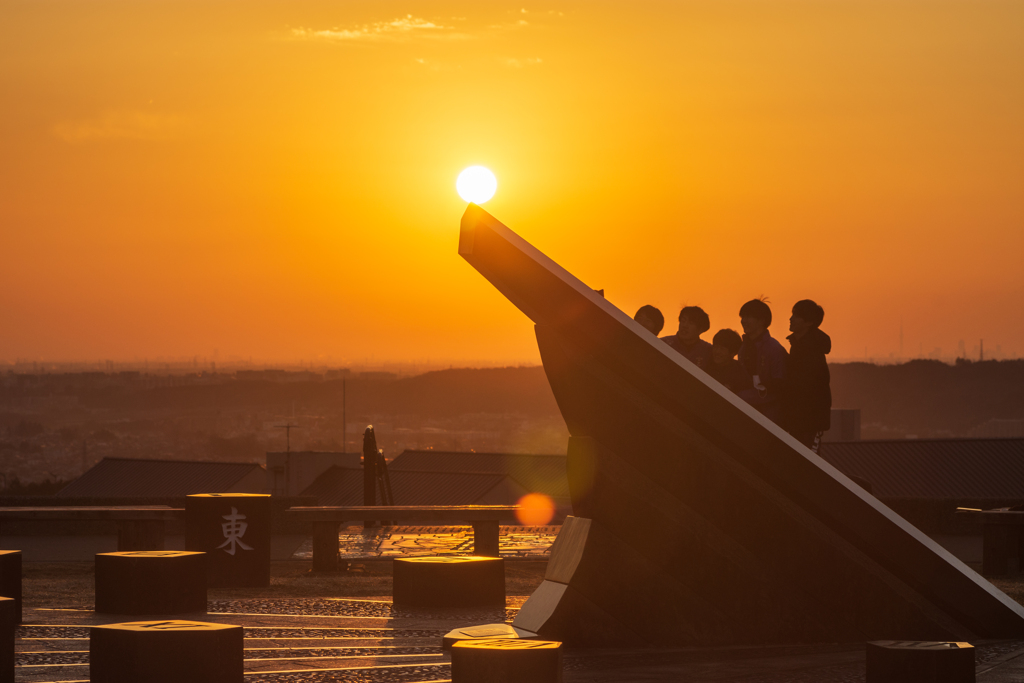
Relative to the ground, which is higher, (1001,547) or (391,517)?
(391,517)

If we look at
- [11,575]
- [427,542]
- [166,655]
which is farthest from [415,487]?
[166,655]

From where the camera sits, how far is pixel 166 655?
19.5ft

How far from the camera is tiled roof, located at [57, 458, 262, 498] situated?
33.5 metres

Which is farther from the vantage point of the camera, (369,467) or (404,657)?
(369,467)

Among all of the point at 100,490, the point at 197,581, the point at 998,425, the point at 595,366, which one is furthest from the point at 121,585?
the point at 998,425

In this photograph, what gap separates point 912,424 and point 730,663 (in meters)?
109

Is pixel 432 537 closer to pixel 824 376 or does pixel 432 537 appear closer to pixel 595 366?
pixel 824 376

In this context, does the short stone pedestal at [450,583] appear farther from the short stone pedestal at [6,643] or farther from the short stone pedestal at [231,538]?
the short stone pedestal at [6,643]

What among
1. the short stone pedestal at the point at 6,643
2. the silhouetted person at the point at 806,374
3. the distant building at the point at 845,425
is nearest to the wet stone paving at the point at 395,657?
the short stone pedestal at the point at 6,643

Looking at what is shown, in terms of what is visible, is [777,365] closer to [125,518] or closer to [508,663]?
[508,663]

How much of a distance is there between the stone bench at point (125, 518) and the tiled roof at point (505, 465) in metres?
17.6

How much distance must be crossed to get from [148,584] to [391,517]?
479cm

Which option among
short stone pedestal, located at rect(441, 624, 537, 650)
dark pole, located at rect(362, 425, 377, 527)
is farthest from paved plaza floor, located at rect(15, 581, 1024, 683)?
dark pole, located at rect(362, 425, 377, 527)

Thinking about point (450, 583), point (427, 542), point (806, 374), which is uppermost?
point (806, 374)
